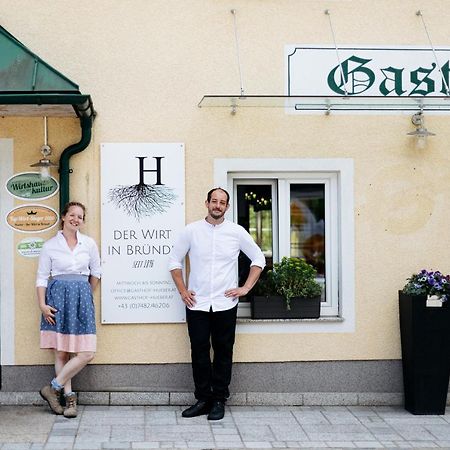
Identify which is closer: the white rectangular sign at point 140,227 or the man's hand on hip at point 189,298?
the man's hand on hip at point 189,298

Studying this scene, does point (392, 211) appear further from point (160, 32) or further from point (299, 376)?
point (160, 32)

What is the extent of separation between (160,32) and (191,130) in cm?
96

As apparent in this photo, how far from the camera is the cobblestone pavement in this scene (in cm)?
697

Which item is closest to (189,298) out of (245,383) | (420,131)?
(245,383)

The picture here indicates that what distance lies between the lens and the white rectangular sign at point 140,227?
802cm

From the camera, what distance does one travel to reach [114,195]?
26.4ft

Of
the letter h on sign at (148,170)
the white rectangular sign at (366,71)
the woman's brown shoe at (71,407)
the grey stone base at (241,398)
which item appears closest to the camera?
the woman's brown shoe at (71,407)

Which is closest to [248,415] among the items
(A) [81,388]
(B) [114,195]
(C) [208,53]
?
(A) [81,388]

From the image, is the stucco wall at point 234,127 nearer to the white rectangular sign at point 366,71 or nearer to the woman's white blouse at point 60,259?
the white rectangular sign at point 366,71

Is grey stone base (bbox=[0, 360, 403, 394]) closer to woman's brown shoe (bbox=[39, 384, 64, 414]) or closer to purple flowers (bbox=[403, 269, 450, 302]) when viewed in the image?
woman's brown shoe (bbox=[39, 384, 64, 414])

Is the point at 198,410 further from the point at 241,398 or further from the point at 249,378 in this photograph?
the point at 249,378

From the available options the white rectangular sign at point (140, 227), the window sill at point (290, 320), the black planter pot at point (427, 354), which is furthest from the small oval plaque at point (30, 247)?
the black planter pot at point (427, 354)

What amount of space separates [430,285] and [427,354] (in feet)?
2.07

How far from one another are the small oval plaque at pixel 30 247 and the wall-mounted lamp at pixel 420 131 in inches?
143
